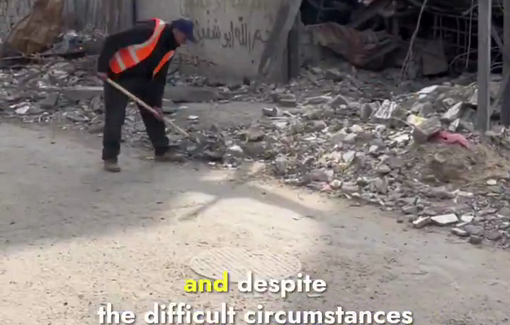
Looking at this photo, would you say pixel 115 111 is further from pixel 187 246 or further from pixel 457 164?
pixel 457 164

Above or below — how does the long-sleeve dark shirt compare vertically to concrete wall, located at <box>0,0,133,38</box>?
Answer: above

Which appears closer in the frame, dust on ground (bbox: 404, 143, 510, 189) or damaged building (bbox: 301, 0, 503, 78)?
dust on ground (bbox: 404, 143, 510, 189)

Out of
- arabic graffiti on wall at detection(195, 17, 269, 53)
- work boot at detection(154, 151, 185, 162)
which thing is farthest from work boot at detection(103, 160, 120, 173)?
arabic graffiti on wall at detection(195, 17, 269, 53)

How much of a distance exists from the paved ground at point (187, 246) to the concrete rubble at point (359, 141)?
0.33 meters

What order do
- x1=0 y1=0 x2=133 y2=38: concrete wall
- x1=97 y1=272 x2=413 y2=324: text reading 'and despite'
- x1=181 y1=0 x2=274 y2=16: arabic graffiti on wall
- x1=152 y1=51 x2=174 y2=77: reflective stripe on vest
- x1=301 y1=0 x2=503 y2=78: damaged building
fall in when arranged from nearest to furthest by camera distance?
x1=97 y1=272 x2=413 y2=324: text reading 'and despite' < x1=152 y1=51 x2=174 y2=77: reflective stripe on vest < x1=181 y1=0 x2=274 y2=16: arabic graffiti on wall < x1=301 y1=0 x2=503 y2=78: damaged building < x1=0 y1=0 x2=133 y2=38: concrete wall

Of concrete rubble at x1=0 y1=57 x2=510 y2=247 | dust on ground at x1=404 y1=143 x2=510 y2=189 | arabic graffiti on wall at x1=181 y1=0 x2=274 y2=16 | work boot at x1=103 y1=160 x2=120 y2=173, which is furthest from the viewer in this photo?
arabic graffiti on wall at x1=181 y1=0 x2=274 y2=16

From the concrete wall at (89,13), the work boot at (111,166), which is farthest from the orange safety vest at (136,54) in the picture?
the concrete wall at (89,13)

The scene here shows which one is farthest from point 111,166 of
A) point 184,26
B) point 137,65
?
point 184,26

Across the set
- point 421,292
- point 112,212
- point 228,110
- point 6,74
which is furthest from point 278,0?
point 421,292

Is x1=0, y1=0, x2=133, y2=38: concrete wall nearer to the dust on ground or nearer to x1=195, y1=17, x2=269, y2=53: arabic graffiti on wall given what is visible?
x1=195, y1=17, x2=269, y2=53: arabic graffiti on wall

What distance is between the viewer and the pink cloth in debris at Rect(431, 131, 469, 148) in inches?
258

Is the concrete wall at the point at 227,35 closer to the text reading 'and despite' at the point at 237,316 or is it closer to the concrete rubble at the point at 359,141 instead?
the concrete rubble at the point at 359,141

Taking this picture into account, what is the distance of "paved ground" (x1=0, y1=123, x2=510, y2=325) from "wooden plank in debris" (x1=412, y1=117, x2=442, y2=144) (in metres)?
1.07

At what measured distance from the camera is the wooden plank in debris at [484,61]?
23.0 feet
